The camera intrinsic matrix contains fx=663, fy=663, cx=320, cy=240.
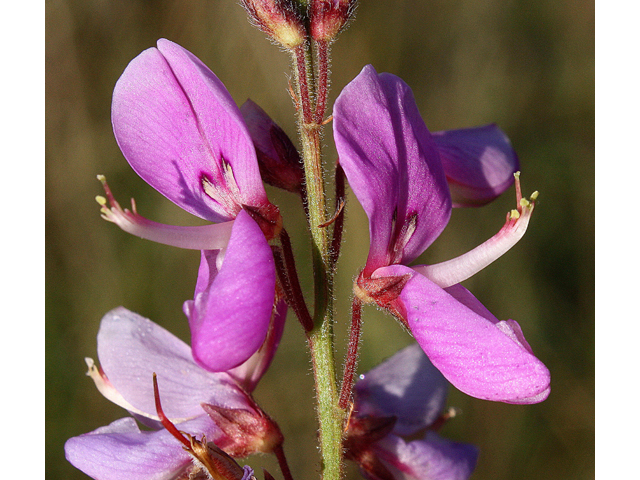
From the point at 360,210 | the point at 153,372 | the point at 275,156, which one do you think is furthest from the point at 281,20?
the point at 360,210

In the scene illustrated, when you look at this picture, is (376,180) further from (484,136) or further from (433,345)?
(484,136)

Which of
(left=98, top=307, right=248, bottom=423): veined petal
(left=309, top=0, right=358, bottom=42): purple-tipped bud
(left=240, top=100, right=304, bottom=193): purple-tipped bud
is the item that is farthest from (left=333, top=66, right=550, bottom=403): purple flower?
(left=98, top=307, right=248, bottom=423): veined petal

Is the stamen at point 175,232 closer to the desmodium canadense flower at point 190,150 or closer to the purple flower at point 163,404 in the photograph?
the desmodium canadense flower at point 190,150

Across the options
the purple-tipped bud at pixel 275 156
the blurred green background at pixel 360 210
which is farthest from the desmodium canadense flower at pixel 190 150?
the blurred green background at pixel 360 210

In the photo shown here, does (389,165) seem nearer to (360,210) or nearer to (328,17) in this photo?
(328,17)

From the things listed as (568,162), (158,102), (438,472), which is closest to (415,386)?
(438,472)

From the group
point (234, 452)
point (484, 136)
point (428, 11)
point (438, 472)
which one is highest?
point (428, 11)

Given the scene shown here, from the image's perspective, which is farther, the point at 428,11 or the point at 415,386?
the point at 428,11
